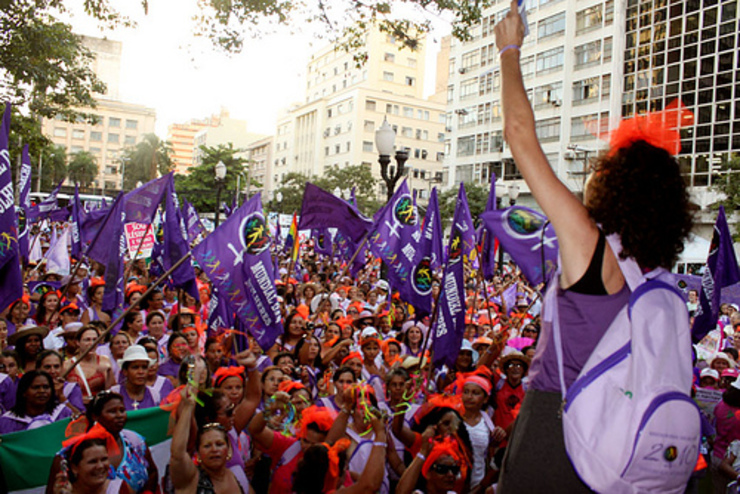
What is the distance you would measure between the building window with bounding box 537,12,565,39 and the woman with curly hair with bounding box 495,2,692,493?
4666cm

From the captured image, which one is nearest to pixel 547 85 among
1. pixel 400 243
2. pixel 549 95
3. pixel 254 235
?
pixel 549 95

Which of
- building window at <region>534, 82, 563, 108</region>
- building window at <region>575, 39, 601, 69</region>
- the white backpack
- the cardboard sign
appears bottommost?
the white backpack

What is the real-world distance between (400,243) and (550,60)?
39.8 m

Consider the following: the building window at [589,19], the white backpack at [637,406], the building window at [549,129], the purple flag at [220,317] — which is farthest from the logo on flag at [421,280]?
the building window at [589,19]

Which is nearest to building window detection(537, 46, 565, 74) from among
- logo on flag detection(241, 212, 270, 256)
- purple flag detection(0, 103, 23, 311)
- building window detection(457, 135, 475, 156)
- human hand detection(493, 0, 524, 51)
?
building window detection(457, 135, 475, 156)

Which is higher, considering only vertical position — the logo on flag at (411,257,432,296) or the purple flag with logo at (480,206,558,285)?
the purple flag with logo at (480,206,558,285)

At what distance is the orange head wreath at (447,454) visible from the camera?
4516mm

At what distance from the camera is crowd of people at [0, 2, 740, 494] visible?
6.16 feet

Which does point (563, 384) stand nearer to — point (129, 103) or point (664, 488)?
point (664, 488)

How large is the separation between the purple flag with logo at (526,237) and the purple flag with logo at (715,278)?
6.14m

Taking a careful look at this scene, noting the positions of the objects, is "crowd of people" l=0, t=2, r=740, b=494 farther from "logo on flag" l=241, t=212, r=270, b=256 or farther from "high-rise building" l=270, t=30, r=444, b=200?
"high-rise building" l=270, t=30, r=444, b=200

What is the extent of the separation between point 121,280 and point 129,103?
103 meters

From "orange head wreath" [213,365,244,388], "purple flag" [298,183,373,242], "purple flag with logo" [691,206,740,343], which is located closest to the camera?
"orange head wreath" [213,365,244,388]

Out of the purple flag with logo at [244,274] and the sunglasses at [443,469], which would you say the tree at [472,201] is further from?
the sunglasses at [443,469]
